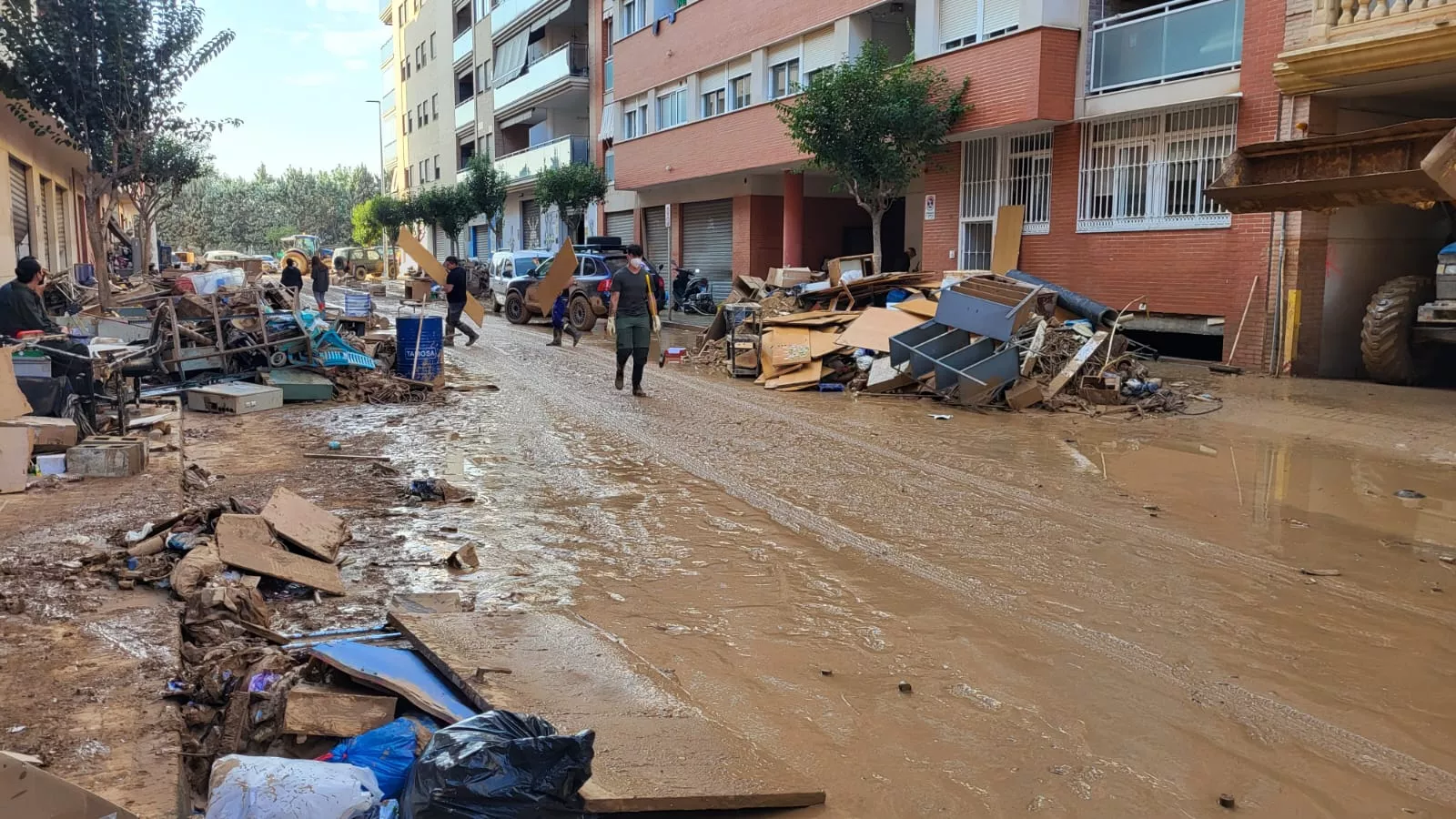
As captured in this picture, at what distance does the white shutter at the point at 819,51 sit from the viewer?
75.1 ft

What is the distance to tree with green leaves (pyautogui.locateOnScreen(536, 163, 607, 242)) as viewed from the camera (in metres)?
34.9

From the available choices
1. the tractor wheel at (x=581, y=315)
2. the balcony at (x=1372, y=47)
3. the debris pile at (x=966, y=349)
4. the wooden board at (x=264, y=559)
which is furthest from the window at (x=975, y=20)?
the wooden board at (x=264, y=559)

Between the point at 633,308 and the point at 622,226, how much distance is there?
958 inches

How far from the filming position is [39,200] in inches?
864

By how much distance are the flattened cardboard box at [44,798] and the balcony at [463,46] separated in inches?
2026

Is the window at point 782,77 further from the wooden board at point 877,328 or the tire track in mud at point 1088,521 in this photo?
the tire track in mud at point 1088,521

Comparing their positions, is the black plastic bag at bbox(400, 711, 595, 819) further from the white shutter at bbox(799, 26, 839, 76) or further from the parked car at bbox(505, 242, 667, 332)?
the white shutter at bbox(799, 26, 839, 76)

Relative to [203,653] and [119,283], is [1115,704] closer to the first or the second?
[203,653]

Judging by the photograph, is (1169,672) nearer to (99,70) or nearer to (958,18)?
(958,18)

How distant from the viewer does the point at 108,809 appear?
275cm

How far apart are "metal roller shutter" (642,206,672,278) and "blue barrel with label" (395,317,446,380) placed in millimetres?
19366

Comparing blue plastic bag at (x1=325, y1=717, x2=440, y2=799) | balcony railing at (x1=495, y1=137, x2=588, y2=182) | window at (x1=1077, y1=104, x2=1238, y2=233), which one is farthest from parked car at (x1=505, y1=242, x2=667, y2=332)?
blue plastic bag at (x1=325, y1=717, x2=440, y2=799)

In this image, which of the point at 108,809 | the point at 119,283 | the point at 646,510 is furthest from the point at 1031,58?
the point at 119,283

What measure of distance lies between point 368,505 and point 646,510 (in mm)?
1956
